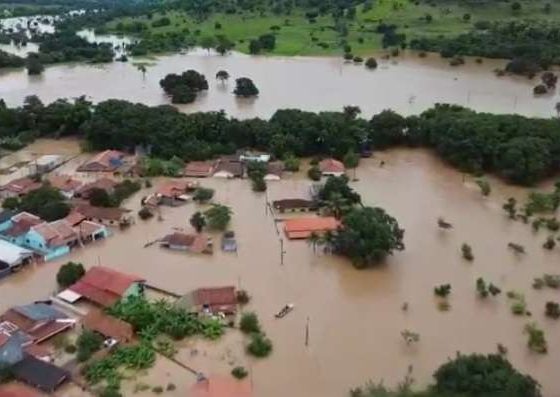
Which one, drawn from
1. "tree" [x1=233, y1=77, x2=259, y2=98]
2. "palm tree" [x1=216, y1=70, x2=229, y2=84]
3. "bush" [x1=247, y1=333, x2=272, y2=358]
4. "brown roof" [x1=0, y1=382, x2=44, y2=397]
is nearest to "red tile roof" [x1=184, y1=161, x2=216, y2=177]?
"tree" [x1=233, y1=77, x2=259, y2=98]

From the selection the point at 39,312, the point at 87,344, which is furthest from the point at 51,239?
the point at 87,344

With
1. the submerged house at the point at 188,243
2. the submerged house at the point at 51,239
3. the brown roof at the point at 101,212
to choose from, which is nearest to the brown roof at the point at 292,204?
the submerged house at the point at 188,243

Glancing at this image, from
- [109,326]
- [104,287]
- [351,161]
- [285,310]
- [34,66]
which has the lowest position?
[285,310]

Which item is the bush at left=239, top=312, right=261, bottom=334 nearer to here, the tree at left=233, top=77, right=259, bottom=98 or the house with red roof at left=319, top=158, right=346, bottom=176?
the house with red roof at left=319, top=158, right=346, bottom=176

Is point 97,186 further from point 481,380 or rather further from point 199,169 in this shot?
point 481,380

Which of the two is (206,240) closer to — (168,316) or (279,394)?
(168,316)

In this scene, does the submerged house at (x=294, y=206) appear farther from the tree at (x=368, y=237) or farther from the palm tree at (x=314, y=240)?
the tree at (x=368, y=237)
